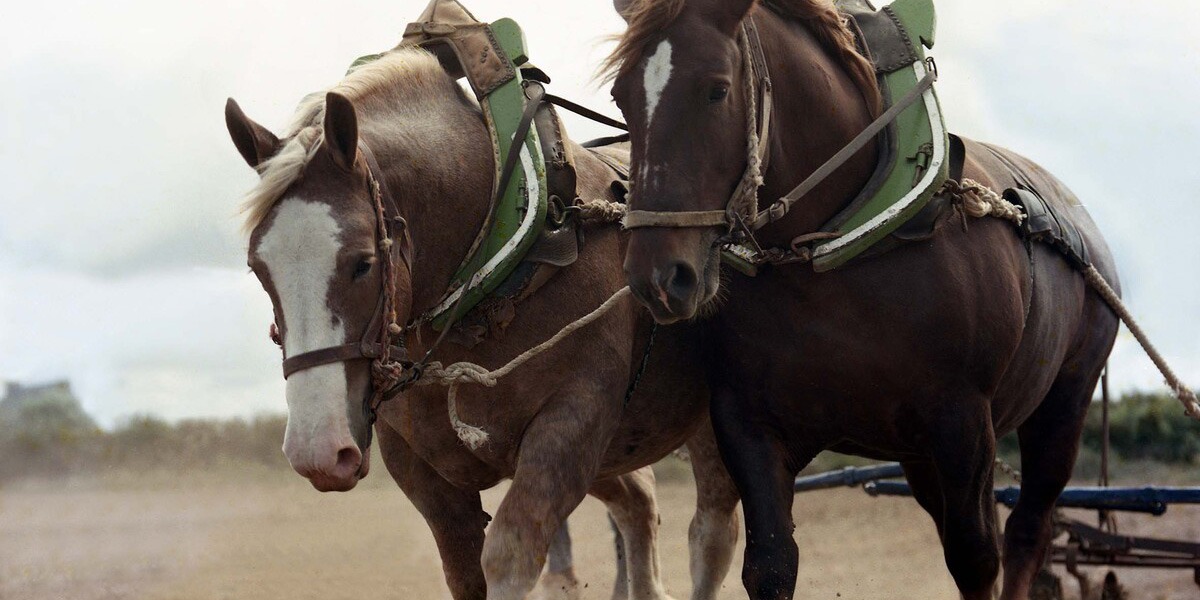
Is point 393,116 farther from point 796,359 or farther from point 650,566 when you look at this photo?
point 650,566

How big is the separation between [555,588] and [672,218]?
3.64 meters

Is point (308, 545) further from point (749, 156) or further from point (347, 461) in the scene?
point (749, 156)

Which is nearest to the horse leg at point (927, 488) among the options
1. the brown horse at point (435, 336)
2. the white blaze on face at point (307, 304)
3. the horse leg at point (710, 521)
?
the horse leg at point (710, 521)

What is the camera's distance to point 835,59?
3633 millimetres

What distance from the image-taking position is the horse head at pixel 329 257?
3023mm

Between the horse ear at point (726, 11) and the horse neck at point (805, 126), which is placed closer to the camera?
the horse ear at point (726, 11)

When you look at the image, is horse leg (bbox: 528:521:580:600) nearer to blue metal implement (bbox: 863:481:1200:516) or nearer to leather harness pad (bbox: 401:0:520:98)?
blue metal implement (bbox: 863:481:1200:516)

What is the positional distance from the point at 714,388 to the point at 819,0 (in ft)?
3.80

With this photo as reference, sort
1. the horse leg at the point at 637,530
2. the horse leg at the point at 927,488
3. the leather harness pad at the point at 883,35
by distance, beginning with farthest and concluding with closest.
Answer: the horse leg at the point at 637,530 < the horse leg at the point at 927,488 < the leather harness pad at the point at 883,35

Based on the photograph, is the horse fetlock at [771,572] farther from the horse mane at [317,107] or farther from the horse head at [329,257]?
the horse mane at [317,107]

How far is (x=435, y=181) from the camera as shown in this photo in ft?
11.5

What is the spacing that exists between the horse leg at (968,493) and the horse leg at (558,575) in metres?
2.83

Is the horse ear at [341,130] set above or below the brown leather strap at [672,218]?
above

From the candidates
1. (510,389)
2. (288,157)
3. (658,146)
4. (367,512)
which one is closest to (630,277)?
(658,146)
